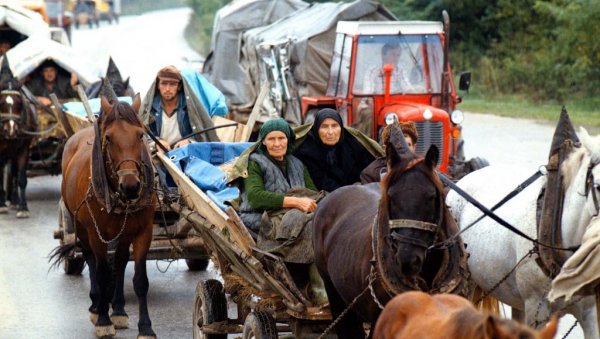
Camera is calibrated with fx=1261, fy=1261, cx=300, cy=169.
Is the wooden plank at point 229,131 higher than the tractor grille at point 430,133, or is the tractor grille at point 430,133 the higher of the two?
the wooden plank at point 229,131

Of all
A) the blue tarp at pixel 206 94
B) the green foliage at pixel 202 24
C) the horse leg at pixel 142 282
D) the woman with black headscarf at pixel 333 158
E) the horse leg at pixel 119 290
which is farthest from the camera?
the green foliage at pixel 202 24

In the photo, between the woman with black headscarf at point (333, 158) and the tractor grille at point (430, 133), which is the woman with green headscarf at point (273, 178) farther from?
the tractor grille at point (430, 133)

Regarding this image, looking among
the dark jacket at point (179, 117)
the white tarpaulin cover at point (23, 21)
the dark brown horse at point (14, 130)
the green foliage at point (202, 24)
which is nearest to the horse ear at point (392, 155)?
the dark jacket at point (179, 117)

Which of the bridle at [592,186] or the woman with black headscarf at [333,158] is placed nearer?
the bridle at [592,186]

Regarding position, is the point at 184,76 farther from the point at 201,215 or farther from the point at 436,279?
the point at 436,279

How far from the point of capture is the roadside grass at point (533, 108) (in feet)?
91.1

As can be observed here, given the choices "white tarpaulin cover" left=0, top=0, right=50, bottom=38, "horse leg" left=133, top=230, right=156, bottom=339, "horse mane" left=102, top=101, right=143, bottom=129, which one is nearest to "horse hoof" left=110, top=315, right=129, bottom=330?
"horse leg" left=133, top=230, right=156, bottom=339

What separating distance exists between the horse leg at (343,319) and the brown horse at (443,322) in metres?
1.66

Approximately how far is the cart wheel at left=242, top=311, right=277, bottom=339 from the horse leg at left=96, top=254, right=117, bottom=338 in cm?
234

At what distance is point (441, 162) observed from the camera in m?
15.9

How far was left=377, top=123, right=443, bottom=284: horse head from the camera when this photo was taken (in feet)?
20.6

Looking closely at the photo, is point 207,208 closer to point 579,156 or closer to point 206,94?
point 579,156

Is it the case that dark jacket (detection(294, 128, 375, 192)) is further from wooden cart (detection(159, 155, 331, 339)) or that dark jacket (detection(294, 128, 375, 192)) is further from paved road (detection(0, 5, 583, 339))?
paved road (detection(0, 5, 583, 339))

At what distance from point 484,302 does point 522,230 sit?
1287 mm
